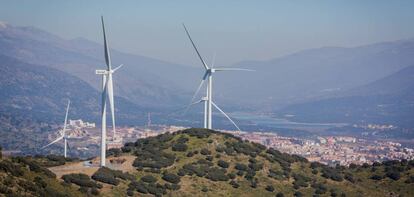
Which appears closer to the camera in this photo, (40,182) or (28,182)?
(28,182)

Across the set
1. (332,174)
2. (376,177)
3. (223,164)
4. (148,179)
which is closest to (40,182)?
(148,179)

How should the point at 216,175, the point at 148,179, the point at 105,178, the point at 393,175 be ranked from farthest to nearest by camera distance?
the point at 393,175, the point at 216,175, the point at 148,179, the point at 105,178

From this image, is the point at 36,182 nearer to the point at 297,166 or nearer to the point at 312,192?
the point at 312,192

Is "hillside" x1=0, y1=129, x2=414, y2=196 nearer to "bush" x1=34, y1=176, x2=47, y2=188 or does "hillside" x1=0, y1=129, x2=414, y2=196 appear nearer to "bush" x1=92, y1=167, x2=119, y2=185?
"bush" x1=92, y1=167, x2=119, y2=185

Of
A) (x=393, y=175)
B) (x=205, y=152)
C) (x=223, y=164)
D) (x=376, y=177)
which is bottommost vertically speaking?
(x=376, y=177)

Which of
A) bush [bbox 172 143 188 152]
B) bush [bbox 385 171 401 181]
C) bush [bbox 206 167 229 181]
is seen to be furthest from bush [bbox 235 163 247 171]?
bush [bbox 385 171 401 181]

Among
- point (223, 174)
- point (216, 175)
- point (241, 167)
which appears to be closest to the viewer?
point (216, 175)

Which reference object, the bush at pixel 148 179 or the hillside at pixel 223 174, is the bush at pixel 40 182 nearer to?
the hillside at pixel 223 174

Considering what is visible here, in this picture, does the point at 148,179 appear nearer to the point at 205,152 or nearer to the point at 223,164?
the point at 223,164
